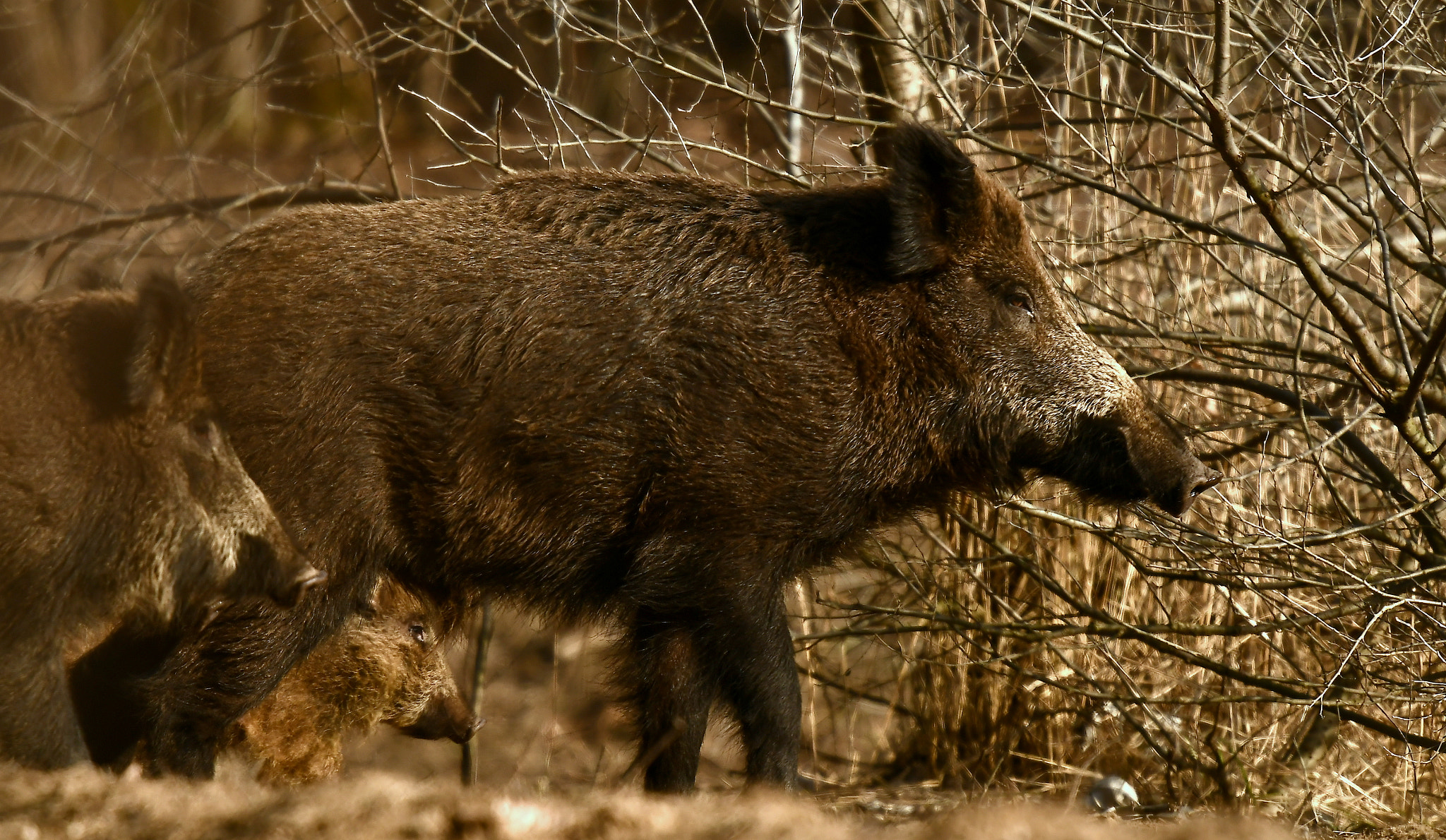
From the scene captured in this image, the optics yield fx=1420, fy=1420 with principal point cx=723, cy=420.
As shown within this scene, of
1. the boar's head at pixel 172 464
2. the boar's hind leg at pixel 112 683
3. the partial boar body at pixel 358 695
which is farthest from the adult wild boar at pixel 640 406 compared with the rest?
the partial boar body at pixel 358 695

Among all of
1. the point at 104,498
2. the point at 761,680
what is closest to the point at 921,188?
the point at 761,680

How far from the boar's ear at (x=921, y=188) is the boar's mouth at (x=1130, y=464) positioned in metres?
0.81

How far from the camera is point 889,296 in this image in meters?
4.67

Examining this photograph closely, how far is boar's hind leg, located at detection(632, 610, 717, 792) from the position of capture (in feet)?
14.7

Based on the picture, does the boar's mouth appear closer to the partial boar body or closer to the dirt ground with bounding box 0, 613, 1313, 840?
the dirt ground with bounding box 0, 613, 1313, 840

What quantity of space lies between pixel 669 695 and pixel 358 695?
1427 mm

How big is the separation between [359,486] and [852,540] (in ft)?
5.18

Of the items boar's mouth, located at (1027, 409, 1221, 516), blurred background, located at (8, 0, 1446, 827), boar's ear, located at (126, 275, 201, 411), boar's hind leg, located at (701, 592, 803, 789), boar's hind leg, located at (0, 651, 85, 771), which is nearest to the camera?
boar's hind leg, located at (0, 651, 85, 771)

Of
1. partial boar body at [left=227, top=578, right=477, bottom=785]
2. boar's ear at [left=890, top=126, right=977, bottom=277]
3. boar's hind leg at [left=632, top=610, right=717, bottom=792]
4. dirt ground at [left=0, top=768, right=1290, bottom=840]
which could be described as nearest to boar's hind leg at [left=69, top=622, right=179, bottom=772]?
partial boar body at [left=227, top=578, right=477, bottom=785]

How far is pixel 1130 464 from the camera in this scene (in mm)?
4730

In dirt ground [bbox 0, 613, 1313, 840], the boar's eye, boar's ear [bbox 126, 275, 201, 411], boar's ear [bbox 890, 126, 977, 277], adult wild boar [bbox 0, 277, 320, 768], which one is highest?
boar's ear [bbox 890, 126, 977, 277]

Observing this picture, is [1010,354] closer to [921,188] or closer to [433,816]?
[921,188]

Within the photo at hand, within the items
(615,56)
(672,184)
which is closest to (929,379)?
(672,184)

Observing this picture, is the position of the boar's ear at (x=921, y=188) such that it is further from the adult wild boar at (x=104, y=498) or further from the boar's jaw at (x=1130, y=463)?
the adult wild boar at (x=104, y=498)
